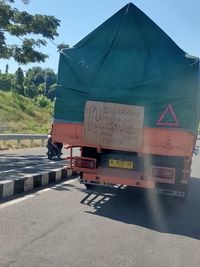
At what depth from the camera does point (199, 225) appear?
26.5 feet

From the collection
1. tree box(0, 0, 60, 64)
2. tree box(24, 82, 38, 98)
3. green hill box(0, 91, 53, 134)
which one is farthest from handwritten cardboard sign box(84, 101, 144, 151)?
tree box(24, 82, 38, 98)

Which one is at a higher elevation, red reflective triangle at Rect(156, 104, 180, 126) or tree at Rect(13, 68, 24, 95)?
tree at Rect(13, 68, 24, 95)

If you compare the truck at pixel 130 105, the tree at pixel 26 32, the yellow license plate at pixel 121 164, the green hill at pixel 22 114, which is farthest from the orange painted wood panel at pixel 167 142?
the green hill at pixel 22 114

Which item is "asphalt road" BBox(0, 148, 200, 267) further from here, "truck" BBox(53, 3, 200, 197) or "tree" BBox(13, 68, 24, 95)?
"tree" BBox(13, 68, 24, 95)

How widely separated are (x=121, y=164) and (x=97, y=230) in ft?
8.89

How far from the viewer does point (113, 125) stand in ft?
30.6

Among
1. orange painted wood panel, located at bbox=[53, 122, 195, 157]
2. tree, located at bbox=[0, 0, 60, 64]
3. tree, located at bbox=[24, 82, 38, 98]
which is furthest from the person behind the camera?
tree, located at bbox=[24, 82, 38, 98]

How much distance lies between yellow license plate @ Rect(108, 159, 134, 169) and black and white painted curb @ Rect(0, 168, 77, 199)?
190cm

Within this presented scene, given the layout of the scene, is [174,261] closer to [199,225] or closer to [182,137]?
[199,225]

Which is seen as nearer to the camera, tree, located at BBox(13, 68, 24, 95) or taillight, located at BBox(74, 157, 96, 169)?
taillight, located at BBox(74, 157, 96, 169)

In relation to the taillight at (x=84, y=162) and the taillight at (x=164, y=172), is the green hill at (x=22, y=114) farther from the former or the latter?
the taillight at (x=164, y=172)

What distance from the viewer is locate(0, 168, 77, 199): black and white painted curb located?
9305 millimetres

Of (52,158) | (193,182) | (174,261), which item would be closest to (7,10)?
(52,158)

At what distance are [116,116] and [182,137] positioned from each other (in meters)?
1.34
